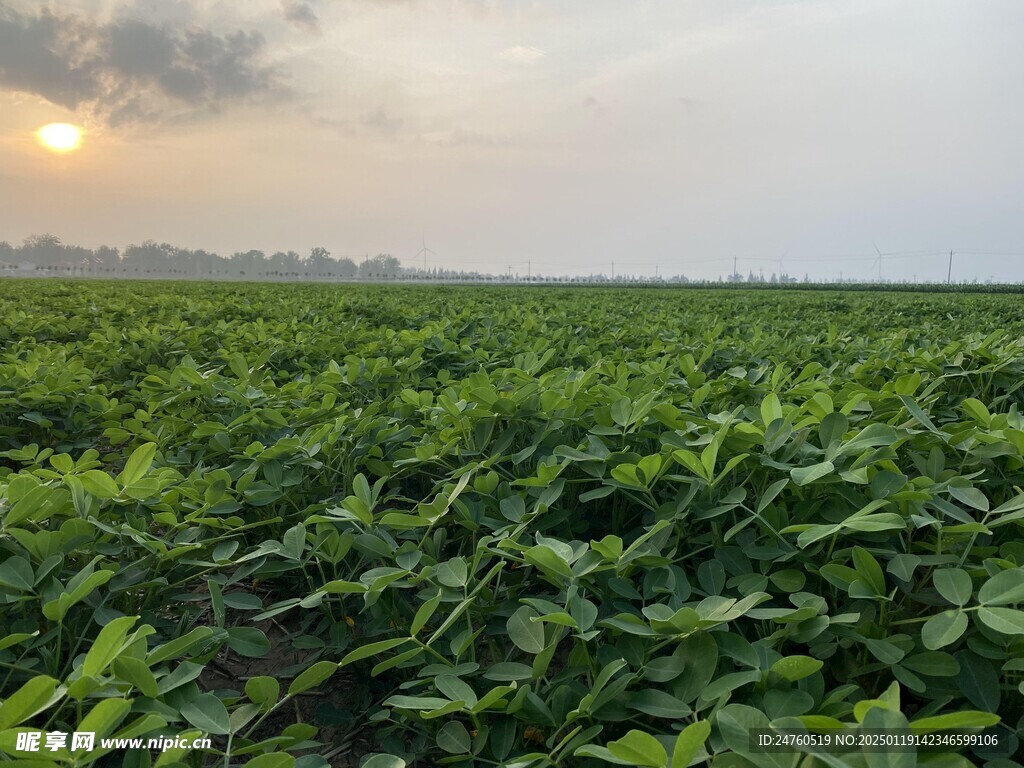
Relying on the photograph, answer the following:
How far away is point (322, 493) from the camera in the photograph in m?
1.72

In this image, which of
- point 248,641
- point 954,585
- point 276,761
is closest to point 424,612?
point 276,761

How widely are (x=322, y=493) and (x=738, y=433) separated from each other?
1136 millimetres

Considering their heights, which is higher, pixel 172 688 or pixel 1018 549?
pixel 1018 549

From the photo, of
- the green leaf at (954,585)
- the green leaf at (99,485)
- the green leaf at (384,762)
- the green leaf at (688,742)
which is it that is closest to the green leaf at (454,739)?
the green leaf at (384,762)

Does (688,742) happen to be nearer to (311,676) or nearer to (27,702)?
(311,676)

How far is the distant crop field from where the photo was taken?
837 mm

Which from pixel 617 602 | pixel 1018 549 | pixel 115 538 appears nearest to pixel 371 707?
Answer: pixel 617 602

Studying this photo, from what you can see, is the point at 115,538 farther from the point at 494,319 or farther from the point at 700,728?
the point at 494,319

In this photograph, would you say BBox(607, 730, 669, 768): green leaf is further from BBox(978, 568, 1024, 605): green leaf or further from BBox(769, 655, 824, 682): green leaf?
BBox(978, 568, 1024, 605): green leaf

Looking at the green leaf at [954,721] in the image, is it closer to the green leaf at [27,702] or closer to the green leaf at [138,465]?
the green leaf at [27,702]

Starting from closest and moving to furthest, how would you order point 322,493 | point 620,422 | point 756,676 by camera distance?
1. point 756,676
2. point 620,422
3. point 322,493

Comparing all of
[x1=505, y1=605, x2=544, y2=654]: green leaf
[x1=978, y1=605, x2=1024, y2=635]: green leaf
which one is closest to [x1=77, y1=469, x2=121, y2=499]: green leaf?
[x1=505, y1=605, x2=544, y2=654]: green leaf

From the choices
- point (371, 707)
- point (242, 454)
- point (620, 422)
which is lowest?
point (371, 707)

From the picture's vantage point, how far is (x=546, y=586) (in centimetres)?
136
